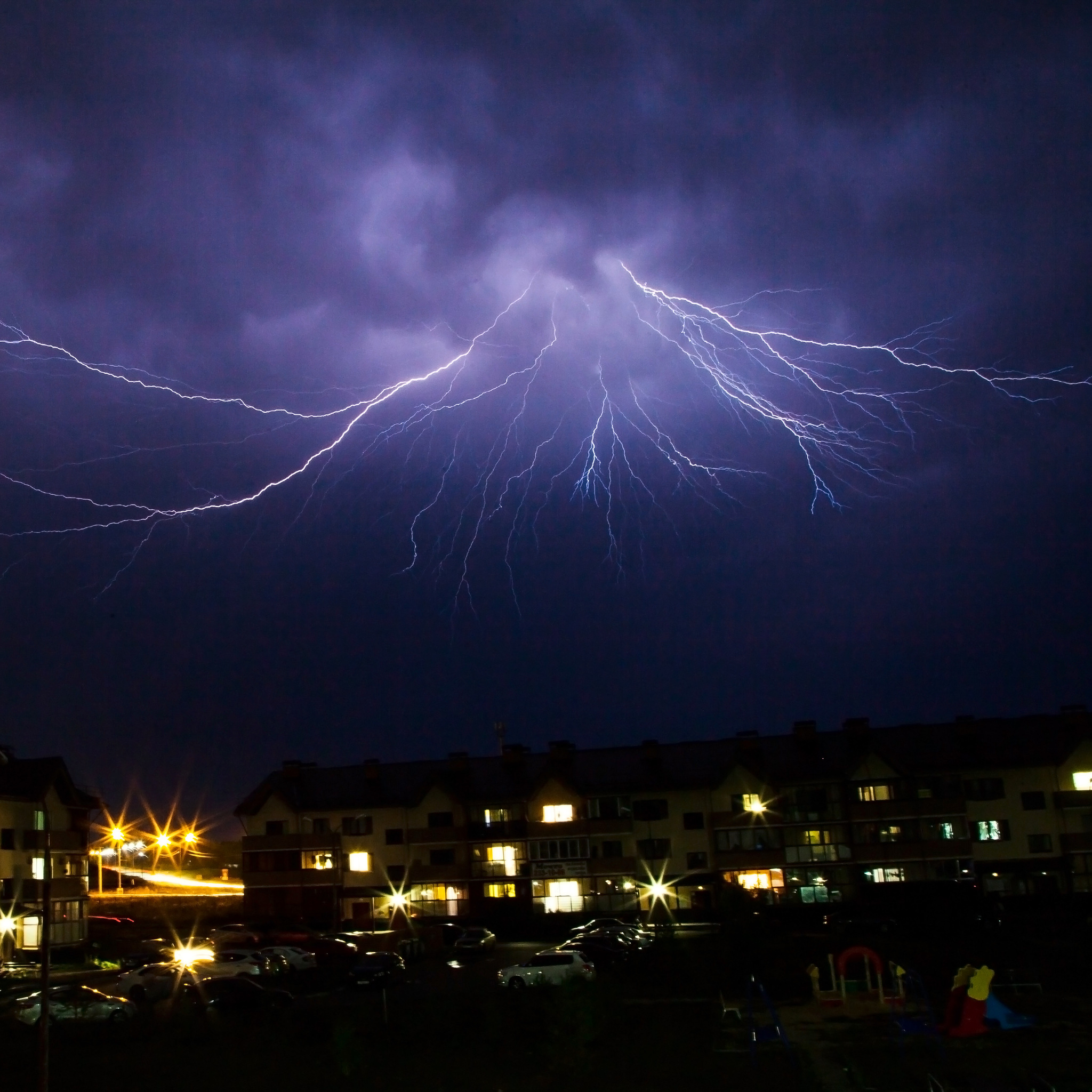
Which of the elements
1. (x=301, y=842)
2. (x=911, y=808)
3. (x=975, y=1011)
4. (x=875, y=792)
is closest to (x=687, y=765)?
(x=875, y=792)

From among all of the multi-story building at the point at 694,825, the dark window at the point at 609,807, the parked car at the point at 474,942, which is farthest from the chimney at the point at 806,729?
the parked car at the point at 474,942

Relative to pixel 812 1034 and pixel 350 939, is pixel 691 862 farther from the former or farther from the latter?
pixel 812 1034

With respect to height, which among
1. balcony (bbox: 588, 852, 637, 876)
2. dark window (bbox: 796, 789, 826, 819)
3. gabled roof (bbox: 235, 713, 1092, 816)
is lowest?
balcony (bbox: 588, 852, 637, 876)

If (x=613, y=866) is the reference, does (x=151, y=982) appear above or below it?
below

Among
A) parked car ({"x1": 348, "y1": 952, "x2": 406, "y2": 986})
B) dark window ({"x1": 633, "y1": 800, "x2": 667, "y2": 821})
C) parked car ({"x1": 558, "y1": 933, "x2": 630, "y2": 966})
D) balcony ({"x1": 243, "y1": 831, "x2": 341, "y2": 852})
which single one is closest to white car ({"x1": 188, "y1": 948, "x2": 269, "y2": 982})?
parked car ({"x1": 348, "y1": 952, "x2": 406, "y2": 986})

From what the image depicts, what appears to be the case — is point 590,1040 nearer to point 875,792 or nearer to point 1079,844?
point 875,792

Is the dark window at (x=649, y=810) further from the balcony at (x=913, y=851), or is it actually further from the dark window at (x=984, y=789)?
the dark window at (x=984, y=789)

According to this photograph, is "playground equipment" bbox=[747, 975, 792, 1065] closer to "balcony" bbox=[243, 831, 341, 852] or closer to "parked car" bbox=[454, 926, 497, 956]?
"parked car" bbox=[454, 926, 497, 956]

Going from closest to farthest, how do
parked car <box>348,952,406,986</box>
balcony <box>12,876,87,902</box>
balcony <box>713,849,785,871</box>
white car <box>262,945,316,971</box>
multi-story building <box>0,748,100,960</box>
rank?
parked car <box>348,952,406,986</box> → white car <box>262,945,316,971</box> → multi-story building <box>0,748,100,960</box> → balcony <box>12,876,87,902</box> → balcony <box>713,849,785,871</box>
